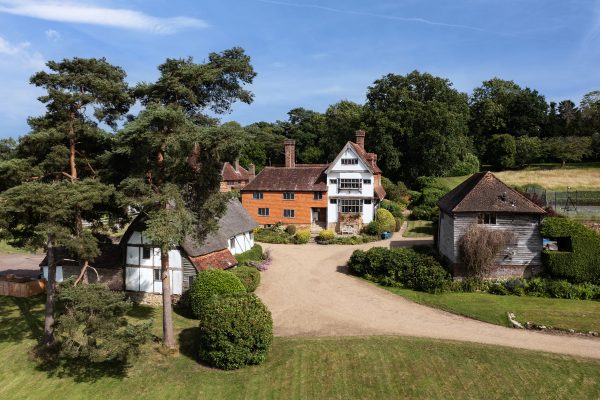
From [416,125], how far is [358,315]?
44.2 metres

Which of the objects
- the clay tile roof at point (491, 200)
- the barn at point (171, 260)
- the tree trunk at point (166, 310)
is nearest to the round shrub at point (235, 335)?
the tree trunk at point (166, 310)

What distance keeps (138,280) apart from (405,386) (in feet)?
57.7

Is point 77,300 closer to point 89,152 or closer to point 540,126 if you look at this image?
point 89,152

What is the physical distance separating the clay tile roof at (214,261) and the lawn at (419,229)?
22.3 m

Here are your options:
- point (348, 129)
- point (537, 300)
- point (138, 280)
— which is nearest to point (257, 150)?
point (348, 129)

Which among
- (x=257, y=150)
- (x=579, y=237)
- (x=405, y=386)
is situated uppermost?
(x=257, y=150)

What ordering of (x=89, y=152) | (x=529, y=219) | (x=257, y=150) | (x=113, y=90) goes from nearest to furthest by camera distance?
(x=113, y=90) → (x=89, y=152) → (x=529, y=219) → (x=257, y=150)

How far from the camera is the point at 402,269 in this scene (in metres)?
29.2

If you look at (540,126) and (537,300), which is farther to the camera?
(540,126)

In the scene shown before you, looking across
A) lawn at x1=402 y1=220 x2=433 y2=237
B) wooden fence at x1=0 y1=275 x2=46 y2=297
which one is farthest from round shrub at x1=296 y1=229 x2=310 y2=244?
wooden fence at x1=0 y1=275 x2=46 y2=297

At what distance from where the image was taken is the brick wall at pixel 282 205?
156 ft

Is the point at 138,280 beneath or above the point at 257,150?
beneath

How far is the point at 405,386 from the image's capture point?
17.2 metres

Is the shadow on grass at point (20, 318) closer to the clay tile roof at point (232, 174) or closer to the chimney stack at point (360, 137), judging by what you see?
the chimney stack at point (360, 137)
